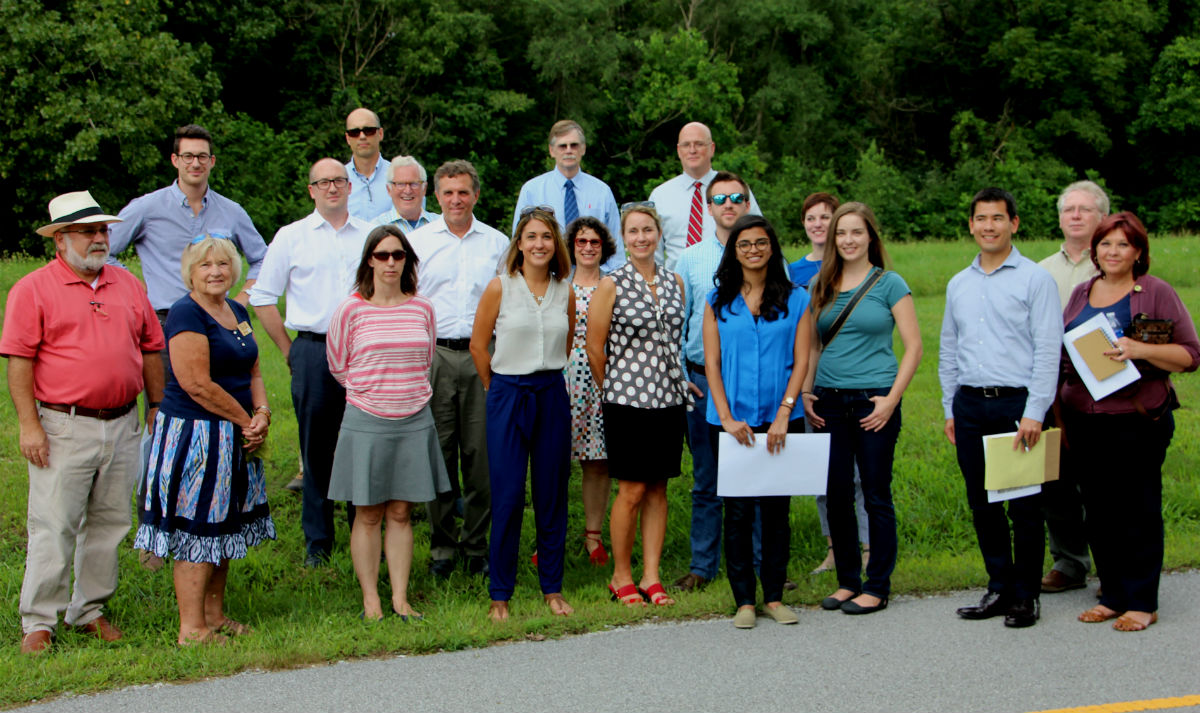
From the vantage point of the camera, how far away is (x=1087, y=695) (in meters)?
4.74

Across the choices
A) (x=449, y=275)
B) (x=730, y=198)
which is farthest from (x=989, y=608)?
(x=449, y=275)

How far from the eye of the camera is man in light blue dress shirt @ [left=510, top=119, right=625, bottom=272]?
7.76 m

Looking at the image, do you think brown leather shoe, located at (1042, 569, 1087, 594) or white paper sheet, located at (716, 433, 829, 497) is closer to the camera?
white paper sheet, located at (716, 433, 829, 497)

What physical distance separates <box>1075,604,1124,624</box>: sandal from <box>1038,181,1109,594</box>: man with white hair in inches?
23.9

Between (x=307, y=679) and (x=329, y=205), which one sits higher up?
(x=329, y=205)

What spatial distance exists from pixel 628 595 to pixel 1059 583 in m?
2.48

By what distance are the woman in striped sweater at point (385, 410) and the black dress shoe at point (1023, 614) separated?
2978mm

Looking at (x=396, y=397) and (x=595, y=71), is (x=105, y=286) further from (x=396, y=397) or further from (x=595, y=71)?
(x=595, y=71)

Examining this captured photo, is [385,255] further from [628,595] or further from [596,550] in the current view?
[596,550]

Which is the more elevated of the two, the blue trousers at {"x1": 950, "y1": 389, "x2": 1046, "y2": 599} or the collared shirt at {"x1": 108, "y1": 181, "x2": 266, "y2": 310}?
the collared shirt at {"x1": 108, "y1": 181, "x2": 266, "y2": 310}

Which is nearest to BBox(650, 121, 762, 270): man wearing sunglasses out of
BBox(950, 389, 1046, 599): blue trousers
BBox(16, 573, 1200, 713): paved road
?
BBox(950, 389, 1046, 599): blue trousers

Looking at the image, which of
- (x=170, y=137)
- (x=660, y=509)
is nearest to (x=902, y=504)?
(x=660, y=509)

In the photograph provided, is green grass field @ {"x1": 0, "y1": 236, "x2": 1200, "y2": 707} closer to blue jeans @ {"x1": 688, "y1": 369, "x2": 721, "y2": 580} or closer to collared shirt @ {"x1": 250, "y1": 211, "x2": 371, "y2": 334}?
blue jeans @ {"x1": 688, "y1": 369, "x2": 721, "y2": 580}

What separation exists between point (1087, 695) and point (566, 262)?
328cm
